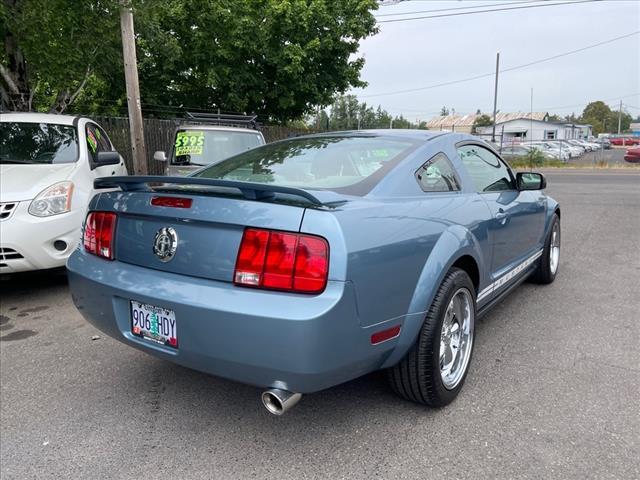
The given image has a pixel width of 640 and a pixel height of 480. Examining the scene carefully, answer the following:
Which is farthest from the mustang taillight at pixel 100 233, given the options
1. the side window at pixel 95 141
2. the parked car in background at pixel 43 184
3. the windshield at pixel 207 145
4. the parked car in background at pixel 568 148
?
the parked car in background at pixel 568 148

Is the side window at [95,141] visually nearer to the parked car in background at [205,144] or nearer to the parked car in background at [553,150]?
the parked car in background at [205,144]

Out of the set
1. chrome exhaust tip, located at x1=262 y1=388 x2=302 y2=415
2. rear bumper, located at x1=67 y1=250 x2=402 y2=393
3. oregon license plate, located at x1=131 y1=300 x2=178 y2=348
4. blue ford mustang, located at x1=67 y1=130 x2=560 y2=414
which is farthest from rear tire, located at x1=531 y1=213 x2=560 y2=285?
oregon license plate, located at x1=131 y1=300 x2=178 y2=348

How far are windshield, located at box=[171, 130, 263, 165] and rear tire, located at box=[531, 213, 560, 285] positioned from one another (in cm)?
466

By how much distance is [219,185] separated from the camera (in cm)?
232

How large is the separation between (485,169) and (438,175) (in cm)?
89

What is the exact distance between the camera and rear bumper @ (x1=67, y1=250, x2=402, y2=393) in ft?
6.62

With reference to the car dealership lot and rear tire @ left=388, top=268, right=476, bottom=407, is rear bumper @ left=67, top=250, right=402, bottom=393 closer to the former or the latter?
rear tire @ left=388, top=268, right=476, bottom=407

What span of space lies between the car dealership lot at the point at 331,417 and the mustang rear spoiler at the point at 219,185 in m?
1.20

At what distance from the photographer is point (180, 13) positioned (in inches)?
588

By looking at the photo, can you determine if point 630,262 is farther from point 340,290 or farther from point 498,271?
point 340,290


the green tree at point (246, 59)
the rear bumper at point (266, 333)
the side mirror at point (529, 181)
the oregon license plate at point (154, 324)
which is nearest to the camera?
the rear bumper at point (266, 333)

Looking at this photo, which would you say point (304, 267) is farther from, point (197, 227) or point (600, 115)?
point (600, 115)

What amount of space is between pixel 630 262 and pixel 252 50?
1299 cm

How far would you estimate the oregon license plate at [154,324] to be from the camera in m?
2.31
